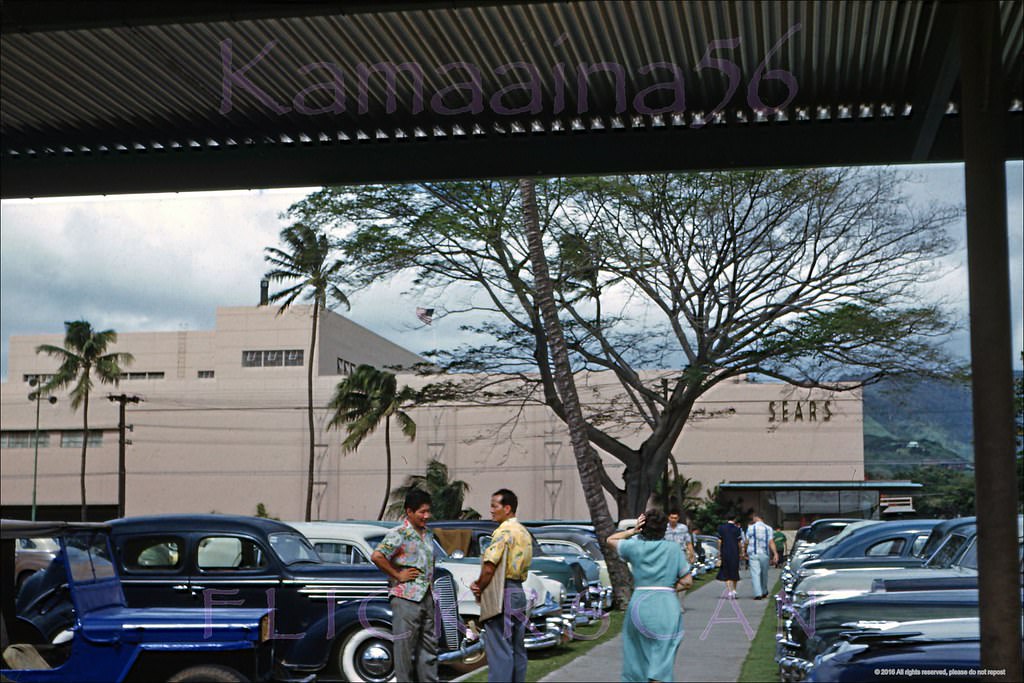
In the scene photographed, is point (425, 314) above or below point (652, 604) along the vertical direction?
above

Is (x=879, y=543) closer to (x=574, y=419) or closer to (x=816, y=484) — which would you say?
(x=574, y=419)

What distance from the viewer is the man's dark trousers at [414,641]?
30.2 ft

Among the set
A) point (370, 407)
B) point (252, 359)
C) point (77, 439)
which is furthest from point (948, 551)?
point (252, 359)

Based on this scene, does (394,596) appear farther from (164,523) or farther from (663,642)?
(164,523)

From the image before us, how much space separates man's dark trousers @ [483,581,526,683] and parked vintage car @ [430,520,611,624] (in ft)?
20.6

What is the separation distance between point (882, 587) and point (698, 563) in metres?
24.2

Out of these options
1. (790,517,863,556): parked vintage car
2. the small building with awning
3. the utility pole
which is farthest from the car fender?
the utility pole

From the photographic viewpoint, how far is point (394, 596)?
9.29 m

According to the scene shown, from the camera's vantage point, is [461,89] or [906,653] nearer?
[906,653]

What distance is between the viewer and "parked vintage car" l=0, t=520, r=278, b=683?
8.82 metres

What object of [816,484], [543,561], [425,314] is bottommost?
[543,561]

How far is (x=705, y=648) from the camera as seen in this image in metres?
15.5

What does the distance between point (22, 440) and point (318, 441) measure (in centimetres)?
2000

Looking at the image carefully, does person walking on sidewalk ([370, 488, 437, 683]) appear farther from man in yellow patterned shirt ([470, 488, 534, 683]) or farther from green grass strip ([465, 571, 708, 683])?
green grass strip ([465, 571, 708, 683])
